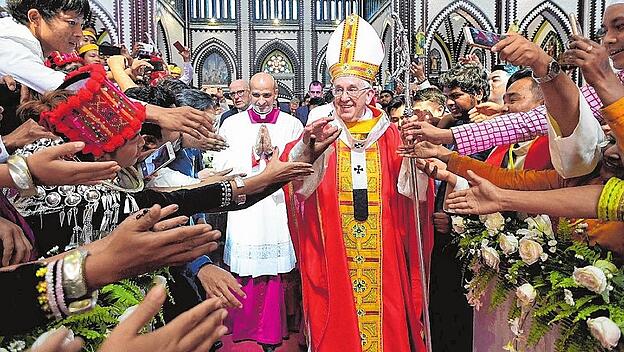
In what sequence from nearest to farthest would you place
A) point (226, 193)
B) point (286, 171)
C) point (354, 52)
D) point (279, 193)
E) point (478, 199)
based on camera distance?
point (478, 199) < point (226, 193) < point (286, 171) < point (354, 52) < point (279, 193)

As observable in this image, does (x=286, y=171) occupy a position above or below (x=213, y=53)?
below

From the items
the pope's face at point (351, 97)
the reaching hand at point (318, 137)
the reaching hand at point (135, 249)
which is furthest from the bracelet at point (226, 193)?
the reaching hand at point (135, 249)

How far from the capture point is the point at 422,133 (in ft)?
9.73

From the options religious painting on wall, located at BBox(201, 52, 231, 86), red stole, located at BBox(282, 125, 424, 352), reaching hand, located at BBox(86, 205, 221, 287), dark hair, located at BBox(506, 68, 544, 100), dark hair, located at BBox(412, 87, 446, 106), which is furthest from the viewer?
religious painting on wall, located at BBox(201, 52, 231, 86)

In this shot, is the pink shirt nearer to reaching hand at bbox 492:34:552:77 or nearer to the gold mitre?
the gold mitre

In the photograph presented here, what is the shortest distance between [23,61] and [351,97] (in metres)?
1.65

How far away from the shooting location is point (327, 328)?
327 cm

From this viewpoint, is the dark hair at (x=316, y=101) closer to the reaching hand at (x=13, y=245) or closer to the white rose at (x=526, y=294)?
the white rose at (x=526, y=294)

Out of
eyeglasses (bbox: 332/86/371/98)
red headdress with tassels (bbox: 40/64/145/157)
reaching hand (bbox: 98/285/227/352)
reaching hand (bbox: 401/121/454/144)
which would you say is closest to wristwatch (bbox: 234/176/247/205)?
red headdress with tassels (bbox: 40/64/145/157)

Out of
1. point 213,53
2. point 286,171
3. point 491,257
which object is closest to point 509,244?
point 491,257

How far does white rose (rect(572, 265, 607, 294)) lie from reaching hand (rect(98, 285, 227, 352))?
1220 millimetres

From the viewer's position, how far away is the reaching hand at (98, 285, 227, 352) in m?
1.05

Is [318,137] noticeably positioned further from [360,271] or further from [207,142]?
[360,271]

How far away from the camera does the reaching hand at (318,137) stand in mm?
2920
